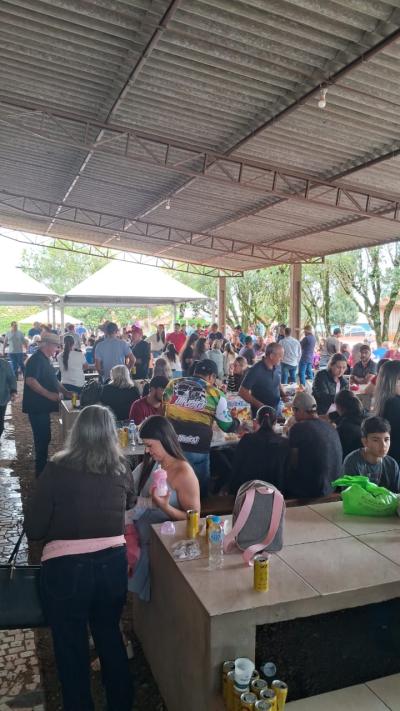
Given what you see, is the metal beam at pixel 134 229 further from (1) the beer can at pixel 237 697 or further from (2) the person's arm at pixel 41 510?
(1) the beer can at pixel 237 697

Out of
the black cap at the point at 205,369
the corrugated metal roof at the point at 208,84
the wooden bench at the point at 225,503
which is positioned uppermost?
the corrugated metal roof at the point at 208,84

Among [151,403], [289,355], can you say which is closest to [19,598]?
[151,403]

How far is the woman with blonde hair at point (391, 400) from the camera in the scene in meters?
4.00

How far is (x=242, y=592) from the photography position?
206 cm

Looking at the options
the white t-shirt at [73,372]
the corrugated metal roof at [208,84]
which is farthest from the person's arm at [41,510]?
the white t-shirt at [73,372]

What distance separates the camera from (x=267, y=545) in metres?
2.30

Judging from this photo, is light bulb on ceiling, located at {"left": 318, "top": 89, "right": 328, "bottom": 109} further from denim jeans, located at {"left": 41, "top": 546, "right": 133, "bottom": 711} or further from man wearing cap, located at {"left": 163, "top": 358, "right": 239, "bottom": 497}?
denim jeans, located at {"left": 41, "top": 546, "right": 133, "bottom": 711}

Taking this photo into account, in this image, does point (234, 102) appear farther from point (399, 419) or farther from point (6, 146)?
point (6, 146)

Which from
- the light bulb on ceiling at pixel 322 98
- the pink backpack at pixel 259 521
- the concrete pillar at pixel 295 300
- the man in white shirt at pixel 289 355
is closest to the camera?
the pink backpack at pixel 259 521

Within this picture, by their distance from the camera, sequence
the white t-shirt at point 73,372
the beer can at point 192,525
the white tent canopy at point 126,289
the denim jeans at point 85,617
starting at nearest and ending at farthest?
the denim jeans at point 85,617 < the beer can at point 192,525 < the white t-shirt at point 73,372 < the white tent canopy at point 126,289

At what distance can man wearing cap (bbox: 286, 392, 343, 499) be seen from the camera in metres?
3.57

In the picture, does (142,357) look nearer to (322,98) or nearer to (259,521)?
(322,98)

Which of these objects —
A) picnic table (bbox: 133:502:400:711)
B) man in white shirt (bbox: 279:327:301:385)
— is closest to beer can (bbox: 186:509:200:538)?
picnic table (bbox: 133:502:400:711)

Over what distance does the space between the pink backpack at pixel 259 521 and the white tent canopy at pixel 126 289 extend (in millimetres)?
10344
